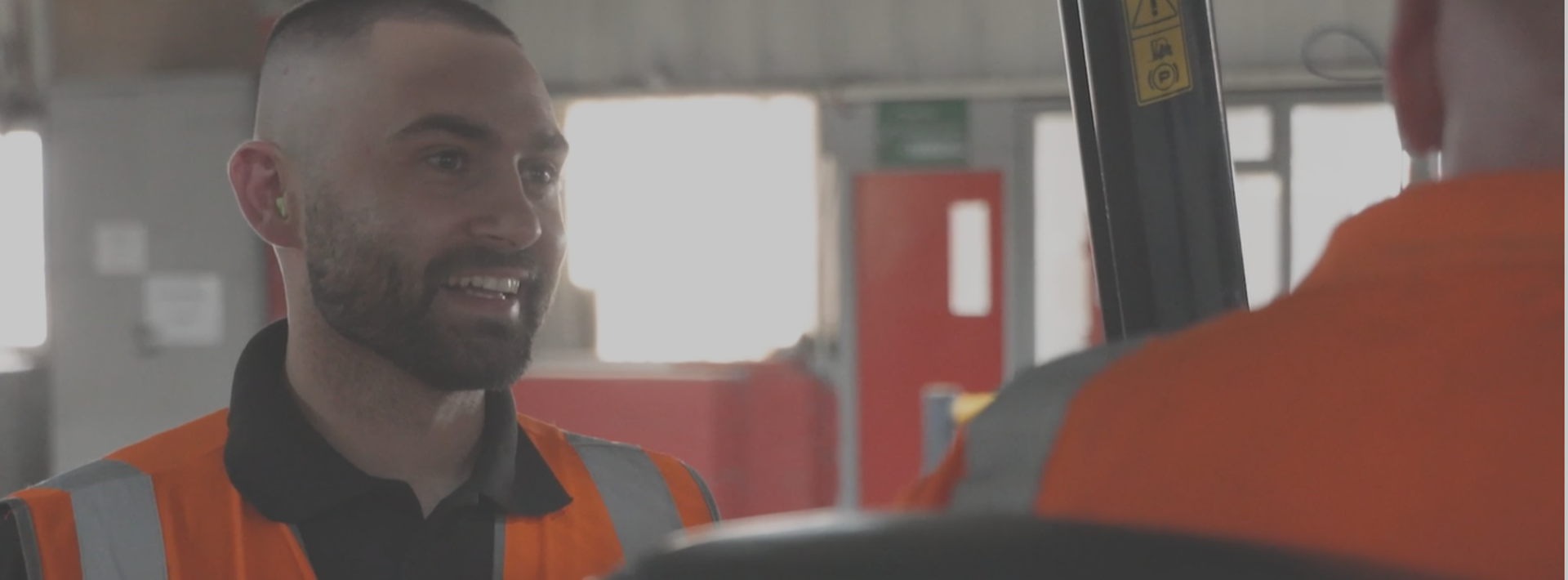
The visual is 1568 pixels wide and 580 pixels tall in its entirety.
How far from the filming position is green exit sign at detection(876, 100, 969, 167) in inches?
230

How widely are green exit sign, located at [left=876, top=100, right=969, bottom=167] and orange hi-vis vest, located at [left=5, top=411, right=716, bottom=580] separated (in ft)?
14.8

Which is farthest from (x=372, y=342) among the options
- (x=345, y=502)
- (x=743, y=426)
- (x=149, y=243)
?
(x=149, y=243)

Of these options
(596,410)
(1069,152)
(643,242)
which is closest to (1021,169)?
(1069,152)

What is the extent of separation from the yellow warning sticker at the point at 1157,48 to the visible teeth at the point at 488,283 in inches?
25.6

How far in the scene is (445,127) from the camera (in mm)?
1279

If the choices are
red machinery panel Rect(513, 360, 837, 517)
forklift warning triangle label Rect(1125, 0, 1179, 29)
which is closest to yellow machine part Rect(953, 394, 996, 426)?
red machinery panel Rect(513, 360, 837, 517)

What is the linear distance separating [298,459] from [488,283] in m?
0.25

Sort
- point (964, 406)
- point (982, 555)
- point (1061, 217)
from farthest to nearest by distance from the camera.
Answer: point (1061, 217), point (964, 406), point (982, 555)

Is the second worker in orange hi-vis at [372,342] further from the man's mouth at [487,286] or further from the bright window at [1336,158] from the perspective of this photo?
the bright window at [1336,158]

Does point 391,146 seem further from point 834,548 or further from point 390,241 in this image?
point 834,548

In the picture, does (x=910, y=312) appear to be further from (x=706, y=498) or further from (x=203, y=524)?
(x=203, y=524)

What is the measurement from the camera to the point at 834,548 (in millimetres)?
397

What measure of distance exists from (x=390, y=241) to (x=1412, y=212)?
929 mm

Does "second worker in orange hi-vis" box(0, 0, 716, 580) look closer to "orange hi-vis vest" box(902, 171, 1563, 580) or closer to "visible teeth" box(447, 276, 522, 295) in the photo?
"visible teeth" box(447, 276, 522, 295)
